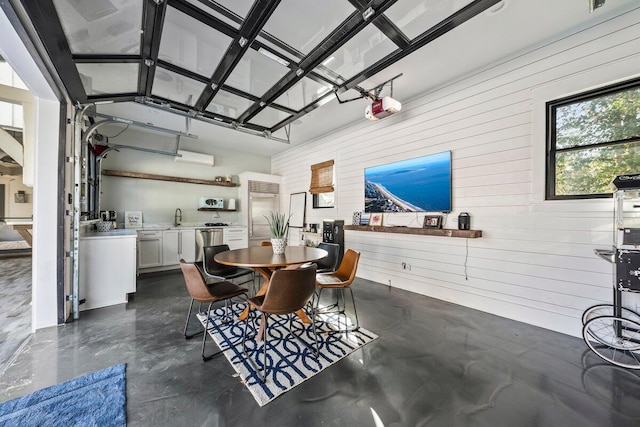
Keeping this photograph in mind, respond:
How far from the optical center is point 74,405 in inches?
62.1

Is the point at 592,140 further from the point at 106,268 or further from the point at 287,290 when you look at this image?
the point at 106,268

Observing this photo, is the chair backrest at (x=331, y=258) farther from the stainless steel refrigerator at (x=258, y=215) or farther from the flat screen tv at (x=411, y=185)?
the stainless steel refrigerator at (x=258, y=215)

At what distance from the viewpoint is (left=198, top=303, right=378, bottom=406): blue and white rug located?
1.81 metres

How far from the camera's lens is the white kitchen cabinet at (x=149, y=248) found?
4.80 metres

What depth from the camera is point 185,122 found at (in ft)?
15.5

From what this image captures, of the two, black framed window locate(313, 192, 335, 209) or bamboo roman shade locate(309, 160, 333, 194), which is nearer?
bamboo roman shade locate(309, 160, 333, 194)

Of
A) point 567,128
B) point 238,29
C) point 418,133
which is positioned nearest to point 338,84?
point 238,29

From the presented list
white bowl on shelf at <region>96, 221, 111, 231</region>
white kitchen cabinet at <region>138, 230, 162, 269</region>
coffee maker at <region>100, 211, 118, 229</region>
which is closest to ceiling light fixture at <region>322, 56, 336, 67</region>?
white bowl on shelf at <region>96, 221, 111, 231</region>

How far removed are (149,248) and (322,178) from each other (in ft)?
13.5

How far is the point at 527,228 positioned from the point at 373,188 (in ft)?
7.77

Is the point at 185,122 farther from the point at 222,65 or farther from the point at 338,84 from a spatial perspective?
the point at 338,84

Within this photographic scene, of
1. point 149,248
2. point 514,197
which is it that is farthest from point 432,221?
point 149,248

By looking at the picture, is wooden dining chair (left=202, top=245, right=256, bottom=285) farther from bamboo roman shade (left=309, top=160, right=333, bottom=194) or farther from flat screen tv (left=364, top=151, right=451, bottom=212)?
bamboo roman shade (left=309, top=160, right=333, bottom=194)

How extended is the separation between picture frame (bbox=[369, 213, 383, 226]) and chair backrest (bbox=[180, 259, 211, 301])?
3131 millimetres
